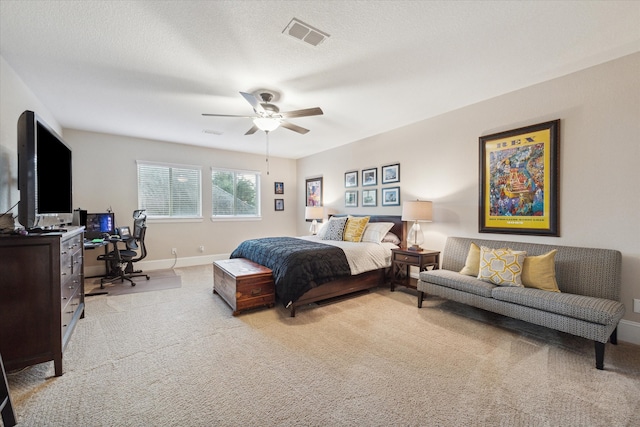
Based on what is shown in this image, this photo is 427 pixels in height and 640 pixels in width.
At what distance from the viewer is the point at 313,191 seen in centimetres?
662

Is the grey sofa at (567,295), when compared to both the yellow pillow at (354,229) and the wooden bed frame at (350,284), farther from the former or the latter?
the yellow pillow at (354,229)

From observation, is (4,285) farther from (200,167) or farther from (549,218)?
(549,218)

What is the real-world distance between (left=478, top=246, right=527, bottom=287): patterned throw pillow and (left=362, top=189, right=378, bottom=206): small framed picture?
237 cm

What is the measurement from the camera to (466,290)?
285 cm

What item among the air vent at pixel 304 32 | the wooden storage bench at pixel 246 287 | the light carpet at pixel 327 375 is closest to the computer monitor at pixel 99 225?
the light carpet at pixel 327 375

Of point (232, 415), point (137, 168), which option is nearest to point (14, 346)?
point (232, 415)

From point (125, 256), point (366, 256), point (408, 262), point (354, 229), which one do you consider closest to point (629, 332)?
point (408, 262)

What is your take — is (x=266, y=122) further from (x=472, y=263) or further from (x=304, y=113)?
(x=472, y=263)

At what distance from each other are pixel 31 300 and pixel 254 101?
238 centimetres

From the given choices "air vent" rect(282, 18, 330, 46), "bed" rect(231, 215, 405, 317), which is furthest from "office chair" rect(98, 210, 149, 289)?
"air vent" rect(282, 18, 330, 46)

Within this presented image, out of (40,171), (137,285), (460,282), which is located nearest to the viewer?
(40,171)

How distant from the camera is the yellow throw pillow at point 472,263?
3090 mm

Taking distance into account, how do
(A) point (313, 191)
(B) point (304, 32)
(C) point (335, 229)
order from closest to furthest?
1. (B) point (304, 32)
2. (C) point (335, 229)
3. (A) point (313, 191)

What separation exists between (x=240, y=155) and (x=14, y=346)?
514 cm
